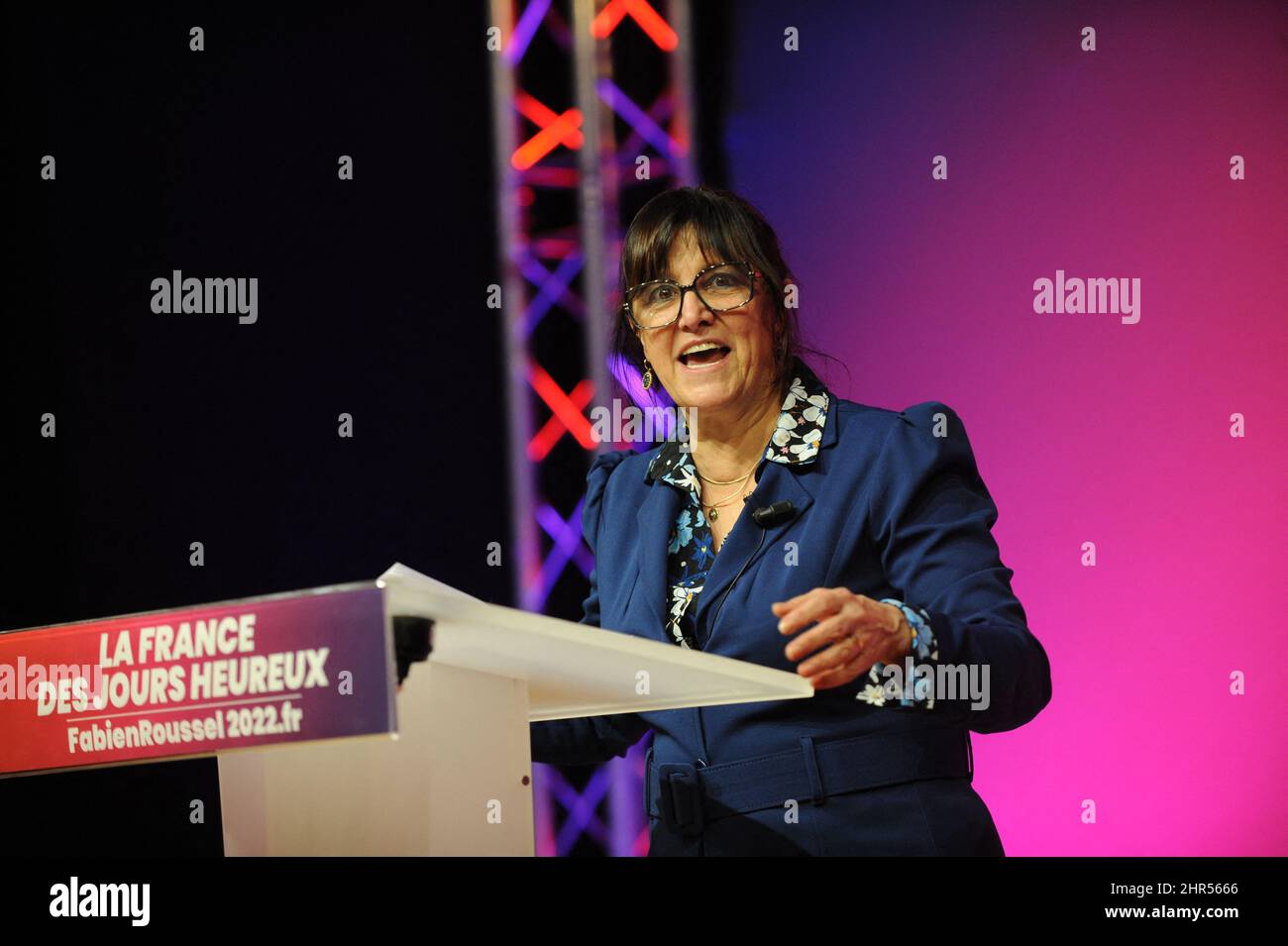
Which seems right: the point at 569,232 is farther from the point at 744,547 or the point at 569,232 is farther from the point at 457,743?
the point at 457,743

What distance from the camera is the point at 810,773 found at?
1.96m

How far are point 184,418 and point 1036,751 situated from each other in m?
2.27

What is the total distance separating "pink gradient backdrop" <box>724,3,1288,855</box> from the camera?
137 inches

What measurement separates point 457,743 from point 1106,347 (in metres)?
2.49

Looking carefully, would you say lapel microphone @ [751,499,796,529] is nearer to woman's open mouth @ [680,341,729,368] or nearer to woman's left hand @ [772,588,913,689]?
woman's open mouth @ [680,341,729,368]

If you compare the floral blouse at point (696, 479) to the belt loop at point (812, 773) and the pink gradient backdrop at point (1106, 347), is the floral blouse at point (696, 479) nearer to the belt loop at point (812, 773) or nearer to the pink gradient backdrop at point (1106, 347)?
the belt loop at point (812, 773)

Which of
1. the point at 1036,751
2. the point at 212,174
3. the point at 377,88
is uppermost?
the point at 377,88

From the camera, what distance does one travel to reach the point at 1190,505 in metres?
3.53

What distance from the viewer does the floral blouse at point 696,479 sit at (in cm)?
220

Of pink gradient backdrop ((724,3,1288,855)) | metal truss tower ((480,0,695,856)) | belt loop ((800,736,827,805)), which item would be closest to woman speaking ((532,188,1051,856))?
belt loop ((800,736,827,805))
